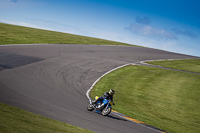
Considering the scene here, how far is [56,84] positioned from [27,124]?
32.2 feet

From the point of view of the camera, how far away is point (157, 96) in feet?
66.7

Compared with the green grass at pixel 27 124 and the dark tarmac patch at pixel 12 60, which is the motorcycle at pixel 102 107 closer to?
the green grass at pixel 27 124

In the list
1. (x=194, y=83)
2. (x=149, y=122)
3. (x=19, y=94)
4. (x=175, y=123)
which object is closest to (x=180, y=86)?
(x=194, y=83)

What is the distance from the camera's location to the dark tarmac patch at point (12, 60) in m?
20.6

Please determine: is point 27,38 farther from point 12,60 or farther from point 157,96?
point 157,96

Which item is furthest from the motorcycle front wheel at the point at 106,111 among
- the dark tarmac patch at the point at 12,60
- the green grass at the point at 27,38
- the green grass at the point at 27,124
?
the green grass at the point at 27,38

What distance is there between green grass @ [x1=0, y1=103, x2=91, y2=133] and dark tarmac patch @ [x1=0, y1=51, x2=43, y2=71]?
10.6 meters

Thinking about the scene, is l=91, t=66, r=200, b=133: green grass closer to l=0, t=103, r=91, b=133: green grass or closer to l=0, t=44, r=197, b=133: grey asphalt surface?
l=0, t=44, r=197, b=133: grey asphalt surface

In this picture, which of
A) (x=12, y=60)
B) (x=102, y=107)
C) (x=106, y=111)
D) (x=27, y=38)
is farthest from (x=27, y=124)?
(x=27, y=38)

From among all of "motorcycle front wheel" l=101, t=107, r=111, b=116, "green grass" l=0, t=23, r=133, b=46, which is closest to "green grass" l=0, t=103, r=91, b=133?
"motorcycle front wheel" l=101, t=107, r=111, b=116

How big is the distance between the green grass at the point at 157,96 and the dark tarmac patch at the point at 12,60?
7328mm

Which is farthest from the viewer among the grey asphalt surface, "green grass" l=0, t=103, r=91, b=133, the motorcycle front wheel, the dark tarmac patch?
the dark tarmac patch

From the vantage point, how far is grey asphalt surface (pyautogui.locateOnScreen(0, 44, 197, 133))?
1169 centimetres

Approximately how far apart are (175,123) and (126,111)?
3267mm
